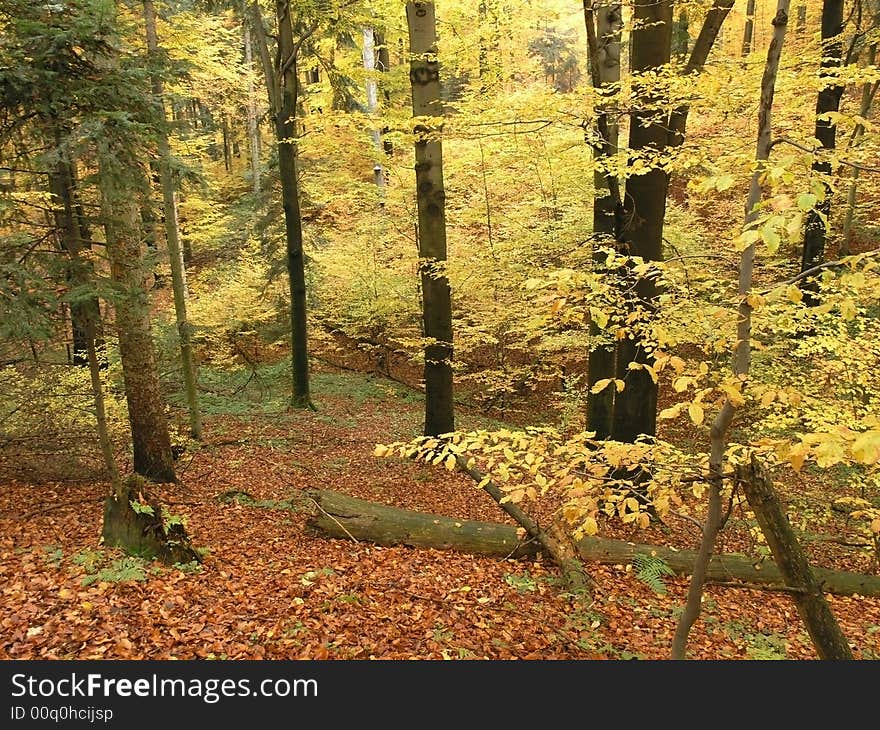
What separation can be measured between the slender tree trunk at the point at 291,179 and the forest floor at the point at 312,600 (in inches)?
209

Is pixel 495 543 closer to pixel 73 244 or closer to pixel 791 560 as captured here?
pixel 791 560

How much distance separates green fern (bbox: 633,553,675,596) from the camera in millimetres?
6180

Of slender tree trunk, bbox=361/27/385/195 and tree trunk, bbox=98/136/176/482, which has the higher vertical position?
slender tree trunk, bbox=361/27/385/195

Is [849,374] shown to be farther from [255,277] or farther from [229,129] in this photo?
[229,129]

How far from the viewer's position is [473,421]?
13547 mm

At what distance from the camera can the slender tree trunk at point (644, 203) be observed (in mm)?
6520

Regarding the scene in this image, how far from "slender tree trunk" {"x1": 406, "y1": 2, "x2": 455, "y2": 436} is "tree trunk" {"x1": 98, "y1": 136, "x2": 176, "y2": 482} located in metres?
4.02

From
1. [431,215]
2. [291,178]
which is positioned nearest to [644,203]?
[431,215]

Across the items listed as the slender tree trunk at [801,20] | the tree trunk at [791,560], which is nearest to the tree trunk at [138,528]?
the tree trunk at [791,560]

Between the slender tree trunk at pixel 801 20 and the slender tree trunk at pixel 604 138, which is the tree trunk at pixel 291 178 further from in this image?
the slender tree trunk at pixel 801 20

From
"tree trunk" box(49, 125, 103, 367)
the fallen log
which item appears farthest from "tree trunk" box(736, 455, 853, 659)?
"tree trunk" box(49, 125, 103, 367)

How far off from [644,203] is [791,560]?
4.83 m

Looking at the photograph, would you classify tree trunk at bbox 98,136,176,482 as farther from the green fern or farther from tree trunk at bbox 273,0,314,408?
the green fern

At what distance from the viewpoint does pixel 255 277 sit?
17969mm
